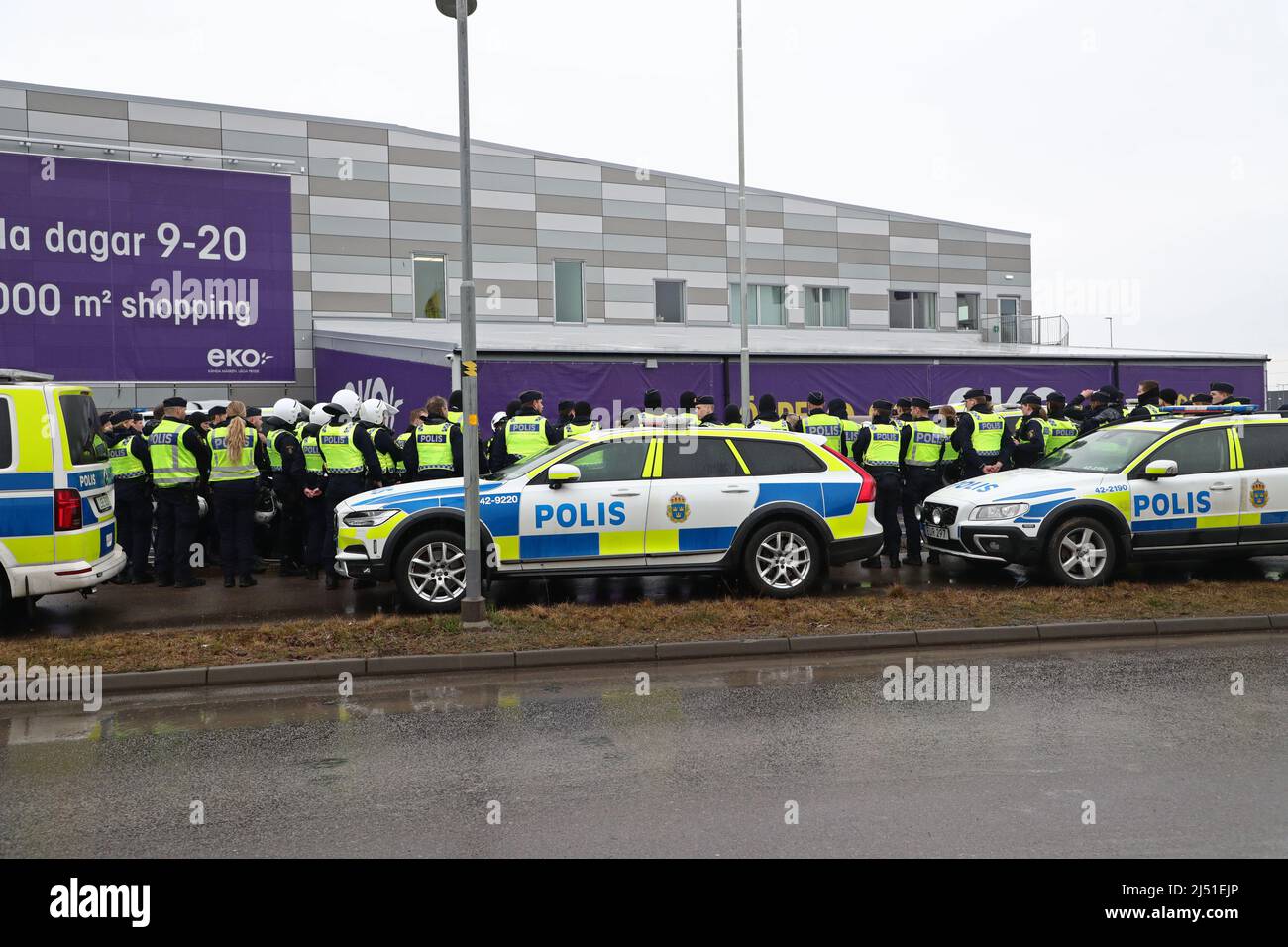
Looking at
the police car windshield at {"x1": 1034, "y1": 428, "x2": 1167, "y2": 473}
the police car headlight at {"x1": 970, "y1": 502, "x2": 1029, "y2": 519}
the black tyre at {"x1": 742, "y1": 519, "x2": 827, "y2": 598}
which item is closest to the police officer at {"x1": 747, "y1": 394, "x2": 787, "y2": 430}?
the black tyre at {"x1": 742, "y1": 519, "x2": 827, "y2": 598}

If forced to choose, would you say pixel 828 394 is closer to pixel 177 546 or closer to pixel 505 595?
pixel 505 595

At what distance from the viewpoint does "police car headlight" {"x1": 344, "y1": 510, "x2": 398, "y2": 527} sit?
9.44m

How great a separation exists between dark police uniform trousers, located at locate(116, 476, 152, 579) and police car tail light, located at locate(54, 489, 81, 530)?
8.69 ft

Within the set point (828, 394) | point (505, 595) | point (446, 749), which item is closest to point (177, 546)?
point (505, 595)

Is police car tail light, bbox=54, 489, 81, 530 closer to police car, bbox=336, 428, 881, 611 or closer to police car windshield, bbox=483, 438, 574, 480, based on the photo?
police car, bbox=336, 428, 881, 611

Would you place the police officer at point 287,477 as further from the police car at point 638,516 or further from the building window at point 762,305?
the building window at point 762,305

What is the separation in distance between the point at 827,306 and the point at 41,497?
25594mm

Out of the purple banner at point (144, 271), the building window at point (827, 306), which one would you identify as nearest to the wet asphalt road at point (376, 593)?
the purple banner at point (144, 271)

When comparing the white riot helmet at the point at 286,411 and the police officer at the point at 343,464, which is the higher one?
the white riot helmet at the point at 286,411

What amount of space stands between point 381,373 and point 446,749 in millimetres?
14652

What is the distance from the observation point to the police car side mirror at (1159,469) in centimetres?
1027

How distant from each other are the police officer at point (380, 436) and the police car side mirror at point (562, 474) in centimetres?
247

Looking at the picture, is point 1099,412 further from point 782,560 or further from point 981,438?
point 782,560

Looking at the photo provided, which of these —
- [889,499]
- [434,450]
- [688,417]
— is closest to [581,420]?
[688,417]
